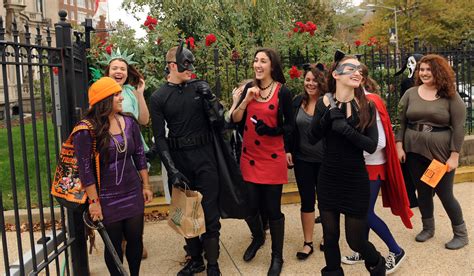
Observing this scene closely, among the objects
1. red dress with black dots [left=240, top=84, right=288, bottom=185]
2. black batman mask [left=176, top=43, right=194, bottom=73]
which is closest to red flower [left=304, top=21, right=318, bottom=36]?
red dress with black dots [left=240, top=84, right=288, bottom=185]

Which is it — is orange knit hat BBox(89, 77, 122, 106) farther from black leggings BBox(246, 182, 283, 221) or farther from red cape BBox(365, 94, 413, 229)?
red cape BBox(365, 94, 413, 229)

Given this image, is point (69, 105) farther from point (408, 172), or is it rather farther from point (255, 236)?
point (408, 172)

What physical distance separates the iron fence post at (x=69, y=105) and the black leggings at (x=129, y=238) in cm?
27

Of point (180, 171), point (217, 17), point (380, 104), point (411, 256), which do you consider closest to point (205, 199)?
point (180, 171)

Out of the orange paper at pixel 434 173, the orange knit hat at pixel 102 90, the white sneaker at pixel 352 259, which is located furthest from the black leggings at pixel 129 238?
the orange paper at pixel 434 173

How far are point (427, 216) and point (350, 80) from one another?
89.7 inches

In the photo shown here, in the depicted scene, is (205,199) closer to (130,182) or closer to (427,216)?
(130,182)

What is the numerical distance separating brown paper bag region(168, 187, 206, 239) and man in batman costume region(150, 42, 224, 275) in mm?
134

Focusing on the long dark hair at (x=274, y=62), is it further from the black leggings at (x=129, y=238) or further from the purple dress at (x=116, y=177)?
the black leggings at (x=129, y=238)

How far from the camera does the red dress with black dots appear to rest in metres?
3.87

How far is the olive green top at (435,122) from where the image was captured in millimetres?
4102

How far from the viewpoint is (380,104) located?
3.58m

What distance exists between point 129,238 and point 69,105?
110 centimetres

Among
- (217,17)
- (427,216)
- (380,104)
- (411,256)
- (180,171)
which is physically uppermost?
(217,17)
